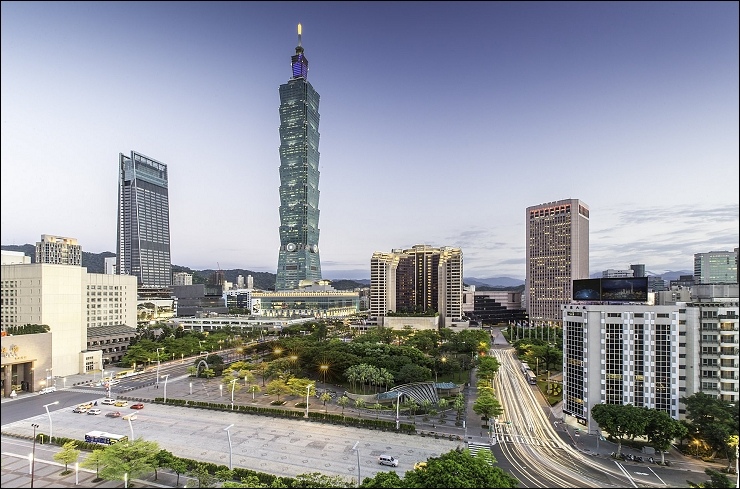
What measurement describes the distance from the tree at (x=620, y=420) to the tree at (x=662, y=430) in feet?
2.59

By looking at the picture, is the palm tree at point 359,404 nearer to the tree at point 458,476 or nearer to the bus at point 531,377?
the tree at point 458,476

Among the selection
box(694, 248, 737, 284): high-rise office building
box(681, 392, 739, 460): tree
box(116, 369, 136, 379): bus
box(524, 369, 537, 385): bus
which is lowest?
box(524, 369, 537, 385): bus

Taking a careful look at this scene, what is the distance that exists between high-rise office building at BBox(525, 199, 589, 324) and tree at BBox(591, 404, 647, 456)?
11457cm

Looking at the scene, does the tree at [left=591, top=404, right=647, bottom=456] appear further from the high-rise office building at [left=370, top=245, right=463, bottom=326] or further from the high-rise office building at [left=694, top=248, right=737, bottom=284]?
the high-rise office building at [left=370, top=245, right=463, bottom=326]

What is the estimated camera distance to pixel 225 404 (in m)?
51.9

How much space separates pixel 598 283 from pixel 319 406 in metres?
37.1

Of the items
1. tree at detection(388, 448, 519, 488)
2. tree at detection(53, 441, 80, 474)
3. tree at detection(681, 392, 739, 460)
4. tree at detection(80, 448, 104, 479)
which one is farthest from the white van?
tree at detection(681, 392, 739, 460)

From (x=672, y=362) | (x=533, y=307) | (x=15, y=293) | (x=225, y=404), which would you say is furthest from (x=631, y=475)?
(x=533, y=307)

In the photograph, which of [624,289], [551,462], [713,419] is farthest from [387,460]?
[624,289]

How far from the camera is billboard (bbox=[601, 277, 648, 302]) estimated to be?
45562 millimetres

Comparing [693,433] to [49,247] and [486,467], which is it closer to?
[486,467]

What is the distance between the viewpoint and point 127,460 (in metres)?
30.7

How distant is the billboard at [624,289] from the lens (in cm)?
4556

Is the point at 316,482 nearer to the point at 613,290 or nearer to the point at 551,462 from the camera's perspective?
the point at 551,462
